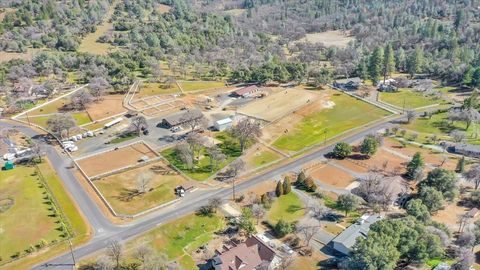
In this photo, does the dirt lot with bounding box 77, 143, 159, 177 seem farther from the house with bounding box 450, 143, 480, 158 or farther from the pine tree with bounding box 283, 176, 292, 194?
the house with bounding box 450, 143, 480, 158

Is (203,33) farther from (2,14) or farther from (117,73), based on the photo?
(2,14)

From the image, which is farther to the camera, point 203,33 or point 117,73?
point 203,33

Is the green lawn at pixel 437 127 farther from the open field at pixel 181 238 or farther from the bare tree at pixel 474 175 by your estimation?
the open field at pixel 181 238

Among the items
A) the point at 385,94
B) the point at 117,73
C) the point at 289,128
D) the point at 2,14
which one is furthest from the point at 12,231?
the point at 2,14

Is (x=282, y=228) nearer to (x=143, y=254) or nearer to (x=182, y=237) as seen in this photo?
(x=182, y=237)

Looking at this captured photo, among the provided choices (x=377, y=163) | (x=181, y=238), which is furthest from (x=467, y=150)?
(x=181, y=238)

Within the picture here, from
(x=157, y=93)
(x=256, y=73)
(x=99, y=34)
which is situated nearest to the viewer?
(x=157, y=93)
